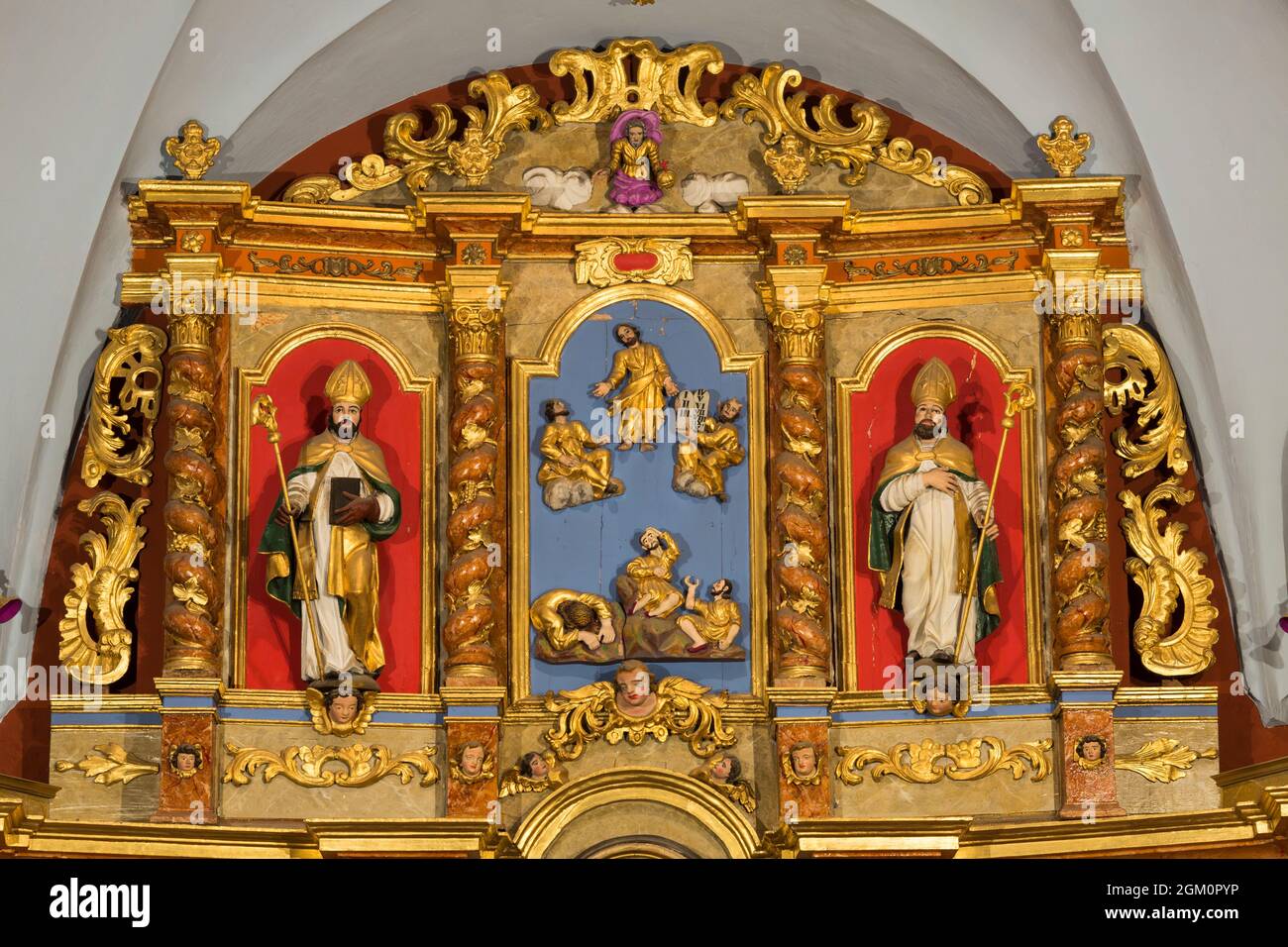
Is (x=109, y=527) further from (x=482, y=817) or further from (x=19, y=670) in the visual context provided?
(x=482, y=817)

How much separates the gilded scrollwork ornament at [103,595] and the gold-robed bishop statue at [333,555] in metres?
0.84

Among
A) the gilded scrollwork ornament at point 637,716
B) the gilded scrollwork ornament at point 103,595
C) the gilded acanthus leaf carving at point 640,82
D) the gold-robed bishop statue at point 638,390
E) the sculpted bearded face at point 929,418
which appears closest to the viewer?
the gilded scrollwork ornament at point 637,716

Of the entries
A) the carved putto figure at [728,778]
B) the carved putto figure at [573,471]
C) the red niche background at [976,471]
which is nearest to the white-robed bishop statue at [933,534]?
the red niche background at [976,471]

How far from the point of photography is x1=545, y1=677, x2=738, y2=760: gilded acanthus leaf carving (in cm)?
1531

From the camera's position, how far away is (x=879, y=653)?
613 inches

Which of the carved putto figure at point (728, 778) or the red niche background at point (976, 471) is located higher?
the red niche background at point (976, 471)

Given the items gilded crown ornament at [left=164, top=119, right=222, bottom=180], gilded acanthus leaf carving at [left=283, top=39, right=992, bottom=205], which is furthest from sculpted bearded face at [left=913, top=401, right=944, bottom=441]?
gilded crown ornament at [left=164, top=119, right=222, bottom=180]

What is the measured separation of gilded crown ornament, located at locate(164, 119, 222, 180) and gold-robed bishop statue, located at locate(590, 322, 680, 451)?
8.45ft

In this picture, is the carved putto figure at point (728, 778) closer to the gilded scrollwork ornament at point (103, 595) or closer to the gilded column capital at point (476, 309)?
the gilded column capital at point (476, 309)

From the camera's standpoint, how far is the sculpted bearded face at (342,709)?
49.9 feet

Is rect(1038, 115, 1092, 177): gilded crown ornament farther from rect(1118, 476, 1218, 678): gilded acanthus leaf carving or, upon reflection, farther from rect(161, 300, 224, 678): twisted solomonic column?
rect(161, 300, 224, 678): twisted solomonic column

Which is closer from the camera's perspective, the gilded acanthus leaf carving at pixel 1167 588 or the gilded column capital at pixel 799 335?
the gilded acanthus leaf carving at pixel 1167 588

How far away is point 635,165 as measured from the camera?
640 inches
